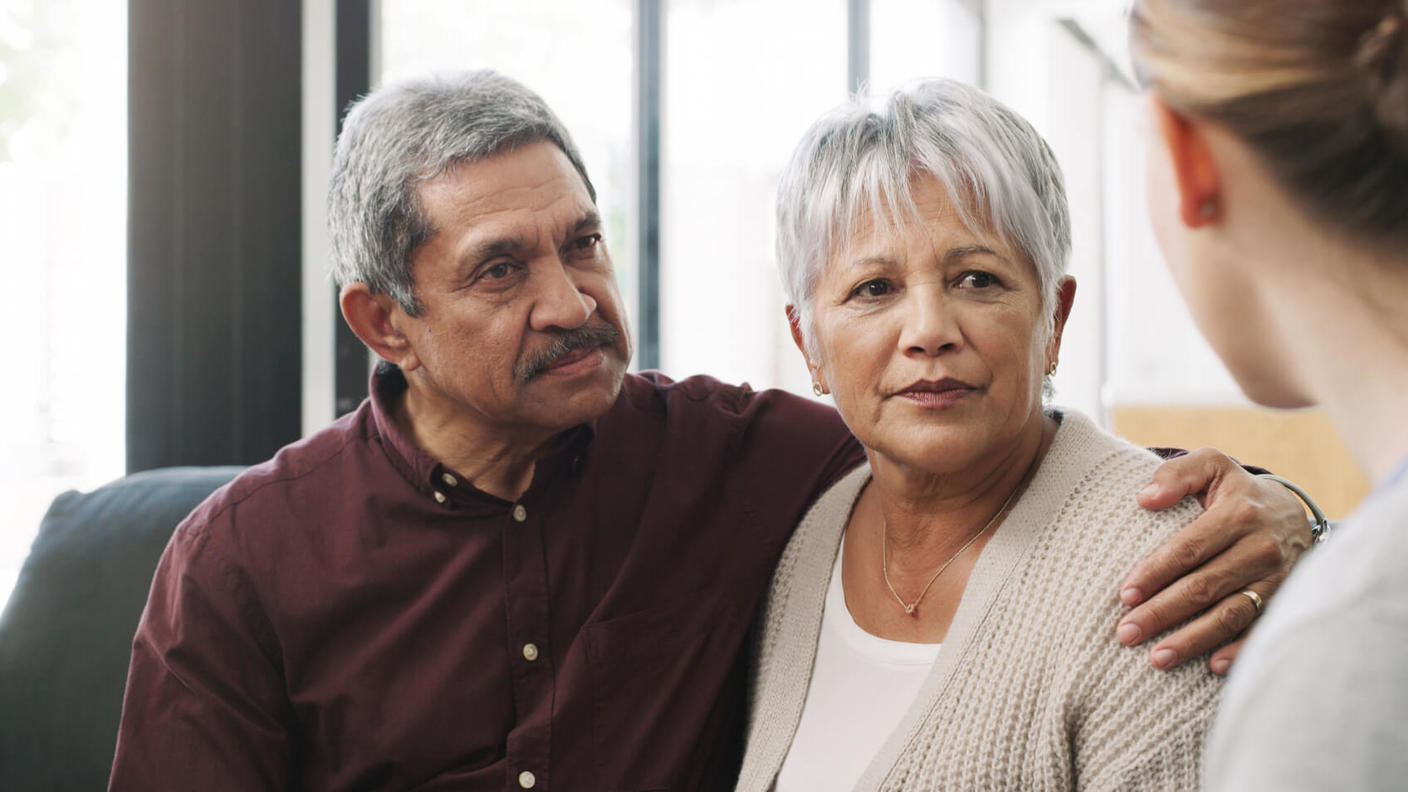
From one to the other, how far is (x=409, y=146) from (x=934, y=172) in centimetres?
67

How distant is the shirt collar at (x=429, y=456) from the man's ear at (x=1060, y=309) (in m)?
0.59

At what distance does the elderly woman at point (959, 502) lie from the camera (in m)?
1.11

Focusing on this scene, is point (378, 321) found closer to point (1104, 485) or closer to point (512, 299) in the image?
point (512, 299)

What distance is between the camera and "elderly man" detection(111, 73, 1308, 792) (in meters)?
1.38

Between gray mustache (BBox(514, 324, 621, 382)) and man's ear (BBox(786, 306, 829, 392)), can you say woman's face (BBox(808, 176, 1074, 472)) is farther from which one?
gray mustache (BBox(514, 324, 621, 382))

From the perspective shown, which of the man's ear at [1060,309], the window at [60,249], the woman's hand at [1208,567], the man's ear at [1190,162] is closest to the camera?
the man's ear at [1190,162]

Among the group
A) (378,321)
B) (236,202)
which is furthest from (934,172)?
(236,202)

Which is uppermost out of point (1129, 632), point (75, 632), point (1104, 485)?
point (1104, 485)

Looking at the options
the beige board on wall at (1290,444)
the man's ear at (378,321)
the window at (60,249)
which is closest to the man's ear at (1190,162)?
the man's ear at (378,321)

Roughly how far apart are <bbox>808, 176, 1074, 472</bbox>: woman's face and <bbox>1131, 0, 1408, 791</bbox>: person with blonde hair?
0.49 meters

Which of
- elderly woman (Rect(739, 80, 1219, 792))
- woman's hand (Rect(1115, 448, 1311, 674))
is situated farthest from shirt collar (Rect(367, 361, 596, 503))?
woman's hand (Rect(1115, 448, 1311, 674))

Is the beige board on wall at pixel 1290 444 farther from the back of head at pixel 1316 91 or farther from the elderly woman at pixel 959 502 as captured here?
the back of head at pixel 1316 91

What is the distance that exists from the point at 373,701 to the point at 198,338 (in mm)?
1055

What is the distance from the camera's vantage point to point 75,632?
171 cm
